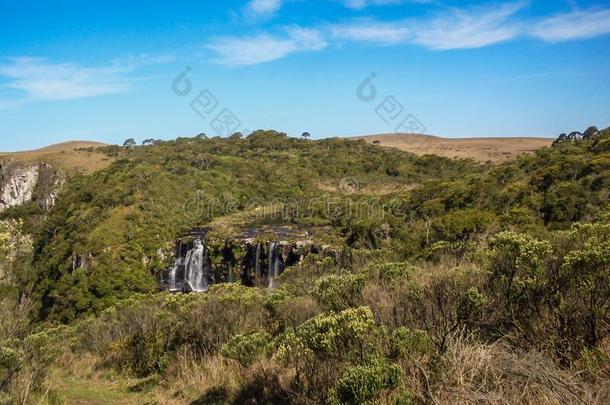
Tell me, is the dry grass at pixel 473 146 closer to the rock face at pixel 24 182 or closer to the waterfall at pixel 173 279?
the waterfall at pixel 173 279

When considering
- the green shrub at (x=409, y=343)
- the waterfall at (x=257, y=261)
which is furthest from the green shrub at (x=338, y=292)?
the waterfall at (x=257, y=261)

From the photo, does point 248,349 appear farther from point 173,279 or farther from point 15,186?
point 15,186

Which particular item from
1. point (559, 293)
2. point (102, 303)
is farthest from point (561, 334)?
point (102, 303)

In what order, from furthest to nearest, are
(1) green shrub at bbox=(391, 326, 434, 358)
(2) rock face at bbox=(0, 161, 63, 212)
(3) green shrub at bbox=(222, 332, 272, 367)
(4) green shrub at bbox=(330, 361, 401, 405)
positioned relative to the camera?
(2) rock face at bbox=(0, 161, 63, 212)
(3) green shrub at bbox=(222, 332, 272, 367)
(1) green shrub at bbox=(391, 326, 434, 358)
(4) green shrub at bbox=(330, 361, 401, 405)

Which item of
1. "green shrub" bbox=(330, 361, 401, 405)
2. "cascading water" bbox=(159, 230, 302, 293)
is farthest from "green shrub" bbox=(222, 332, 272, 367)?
"cascading water" bbox=(159, 230, 302, 293)

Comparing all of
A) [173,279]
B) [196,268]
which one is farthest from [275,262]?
[173,279]

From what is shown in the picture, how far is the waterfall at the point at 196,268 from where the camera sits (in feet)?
156

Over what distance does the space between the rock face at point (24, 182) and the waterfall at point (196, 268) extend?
2963 inches

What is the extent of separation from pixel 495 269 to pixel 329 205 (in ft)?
186

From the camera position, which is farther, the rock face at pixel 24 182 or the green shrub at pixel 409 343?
the rock face at pixel 24 182

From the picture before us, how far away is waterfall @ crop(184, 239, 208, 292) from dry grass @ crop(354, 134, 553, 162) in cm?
7157

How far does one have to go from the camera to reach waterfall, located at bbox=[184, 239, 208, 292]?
47.6 meters

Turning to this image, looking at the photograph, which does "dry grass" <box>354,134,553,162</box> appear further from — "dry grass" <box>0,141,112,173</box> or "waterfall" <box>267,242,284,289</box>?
"dry grass" <box>0,141,112,173</box>

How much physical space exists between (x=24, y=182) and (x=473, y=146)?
116 m
